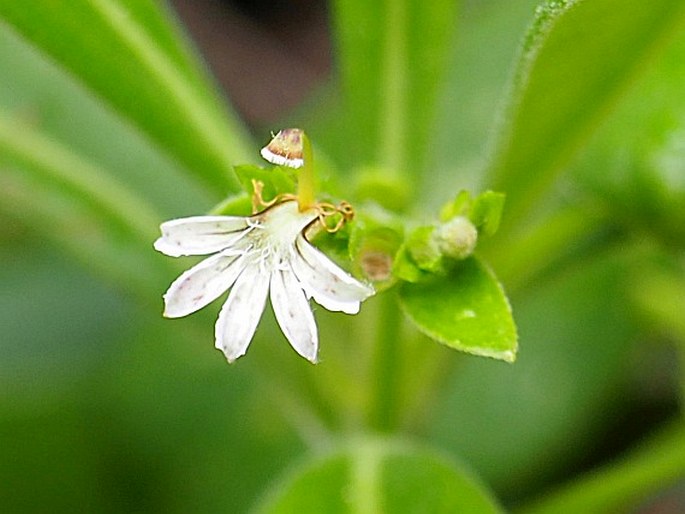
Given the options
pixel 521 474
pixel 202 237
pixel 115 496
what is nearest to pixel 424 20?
pixel 202 237

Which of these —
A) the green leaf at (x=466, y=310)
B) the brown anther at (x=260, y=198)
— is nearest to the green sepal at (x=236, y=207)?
the brown anther at (x=260, y=198)

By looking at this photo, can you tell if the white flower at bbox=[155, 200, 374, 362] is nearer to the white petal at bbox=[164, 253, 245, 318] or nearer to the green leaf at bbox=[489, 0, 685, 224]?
the white petal at bbox=[164, 253, 245, 318]

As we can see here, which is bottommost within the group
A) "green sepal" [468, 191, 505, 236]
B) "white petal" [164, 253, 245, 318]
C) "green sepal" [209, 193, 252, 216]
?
"white petal" [164, 253, 245, 318]

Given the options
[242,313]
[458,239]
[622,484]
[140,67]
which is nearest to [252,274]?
[242,313]

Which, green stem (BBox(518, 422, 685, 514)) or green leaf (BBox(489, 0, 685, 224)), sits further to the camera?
green stem (BBox(518, 422, 685, 514))

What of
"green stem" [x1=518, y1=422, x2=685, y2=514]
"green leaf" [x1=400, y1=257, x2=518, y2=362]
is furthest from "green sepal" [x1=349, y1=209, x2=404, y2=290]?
"green stem" [x1=518, y1=422, x2=685, y2=514]

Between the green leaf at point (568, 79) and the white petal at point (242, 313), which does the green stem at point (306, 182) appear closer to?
the white petal at point (242, 313)
